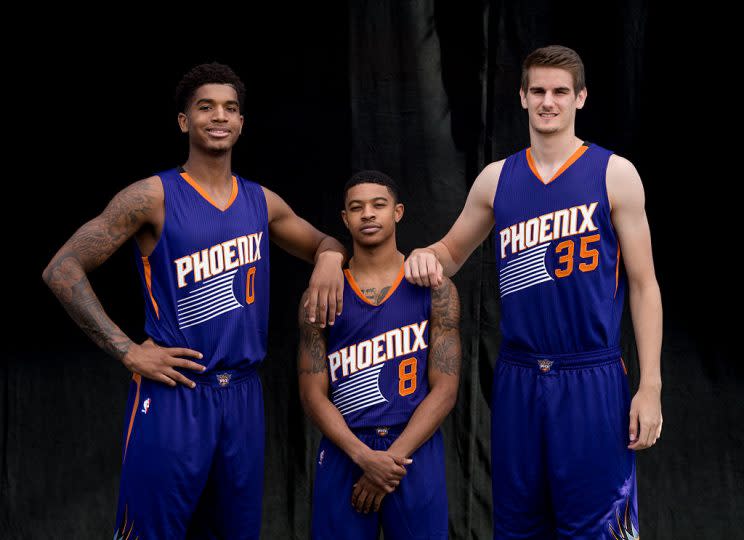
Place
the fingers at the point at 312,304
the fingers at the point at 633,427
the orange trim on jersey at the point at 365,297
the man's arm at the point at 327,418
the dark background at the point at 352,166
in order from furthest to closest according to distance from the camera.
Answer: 1. the dark background at the point at 352,166
2. the orange trim on jersey at the point at 365,297
3. the fingers at the point at 312,304
4. the man's arm at the point at 327,418
5. the fingers at the point at 633,427

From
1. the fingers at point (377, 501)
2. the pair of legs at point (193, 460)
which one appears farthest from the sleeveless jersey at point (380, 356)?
the pair of legs at point (193, 460)

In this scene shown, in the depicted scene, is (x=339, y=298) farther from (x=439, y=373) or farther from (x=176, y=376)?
(x=176, y=376)

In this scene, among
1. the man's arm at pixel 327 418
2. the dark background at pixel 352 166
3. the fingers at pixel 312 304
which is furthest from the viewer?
the dark background at pixel 352 166

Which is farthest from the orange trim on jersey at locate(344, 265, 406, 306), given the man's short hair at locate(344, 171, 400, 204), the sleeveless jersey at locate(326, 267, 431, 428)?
the man's short hair at locate(344, 171, 400, 204)

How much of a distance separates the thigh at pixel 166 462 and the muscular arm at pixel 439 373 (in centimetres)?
66

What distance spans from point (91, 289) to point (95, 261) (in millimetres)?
109

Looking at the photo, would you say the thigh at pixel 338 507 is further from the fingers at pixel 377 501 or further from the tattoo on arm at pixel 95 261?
the tattoo on arm at pixel 95 261

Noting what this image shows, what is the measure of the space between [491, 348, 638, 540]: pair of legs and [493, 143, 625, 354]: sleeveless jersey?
8 cm

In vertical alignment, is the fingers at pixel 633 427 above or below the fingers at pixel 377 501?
above

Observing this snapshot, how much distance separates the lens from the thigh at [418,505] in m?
3.23

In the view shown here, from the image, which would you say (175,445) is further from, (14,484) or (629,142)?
(629,142)

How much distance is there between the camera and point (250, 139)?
4.56 metres

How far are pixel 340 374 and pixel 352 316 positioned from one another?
0.21 meters

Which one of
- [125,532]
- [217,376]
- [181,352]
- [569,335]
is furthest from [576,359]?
[125,532]
